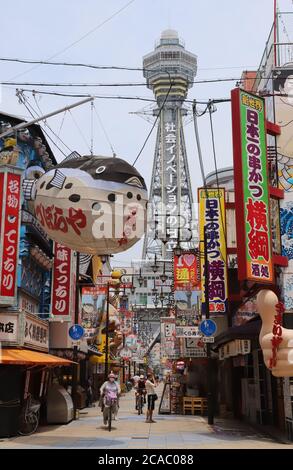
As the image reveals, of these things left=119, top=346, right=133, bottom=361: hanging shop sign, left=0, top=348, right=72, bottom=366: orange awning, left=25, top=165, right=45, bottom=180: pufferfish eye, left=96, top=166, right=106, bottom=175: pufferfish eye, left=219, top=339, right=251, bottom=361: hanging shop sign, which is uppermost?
left=25, top=165, right=45, bottom=180: pufferfish eye

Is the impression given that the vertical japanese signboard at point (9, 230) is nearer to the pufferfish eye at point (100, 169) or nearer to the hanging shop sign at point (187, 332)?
the pufferfish eye at point (100, 169)

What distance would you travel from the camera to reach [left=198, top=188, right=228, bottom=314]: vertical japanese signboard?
77.9ft

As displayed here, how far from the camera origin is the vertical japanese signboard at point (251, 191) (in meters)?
14.6

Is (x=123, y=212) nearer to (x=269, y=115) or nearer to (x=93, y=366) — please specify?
(x=269, y=115)

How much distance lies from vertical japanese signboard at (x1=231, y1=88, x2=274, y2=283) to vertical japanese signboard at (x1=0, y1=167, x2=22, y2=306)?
21.0 ft

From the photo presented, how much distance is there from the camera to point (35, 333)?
61.4ft


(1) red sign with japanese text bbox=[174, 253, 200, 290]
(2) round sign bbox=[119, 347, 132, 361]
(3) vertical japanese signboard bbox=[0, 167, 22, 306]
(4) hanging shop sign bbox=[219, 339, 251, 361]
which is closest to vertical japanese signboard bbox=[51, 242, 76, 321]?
(3) vertical japanese signboard bbox=[0, 167, 22, 306]

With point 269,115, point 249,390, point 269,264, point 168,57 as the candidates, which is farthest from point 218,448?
point 168,57

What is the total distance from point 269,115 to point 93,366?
2894 centimetres

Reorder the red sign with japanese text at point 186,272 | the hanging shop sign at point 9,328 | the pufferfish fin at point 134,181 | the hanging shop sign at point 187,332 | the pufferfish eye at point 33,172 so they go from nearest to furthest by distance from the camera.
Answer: the pufferfish fin at point 134,181 → the hanging shop sign at point 9,328 → the pufferfish eye at point 33,172 → the hanging shop sign at point 187,332 → the red sign with japanese text at point 186,272

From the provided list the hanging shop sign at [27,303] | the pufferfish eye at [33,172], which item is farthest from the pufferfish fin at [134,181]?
the pufferfish eye at [33,172]

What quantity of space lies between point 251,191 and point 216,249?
29.6 ft

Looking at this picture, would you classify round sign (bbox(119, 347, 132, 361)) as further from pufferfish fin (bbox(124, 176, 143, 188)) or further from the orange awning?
pufferfish fin (bbox(124, 176, 143, 188))

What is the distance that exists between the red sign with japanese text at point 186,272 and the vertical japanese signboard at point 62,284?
29.5 ft
